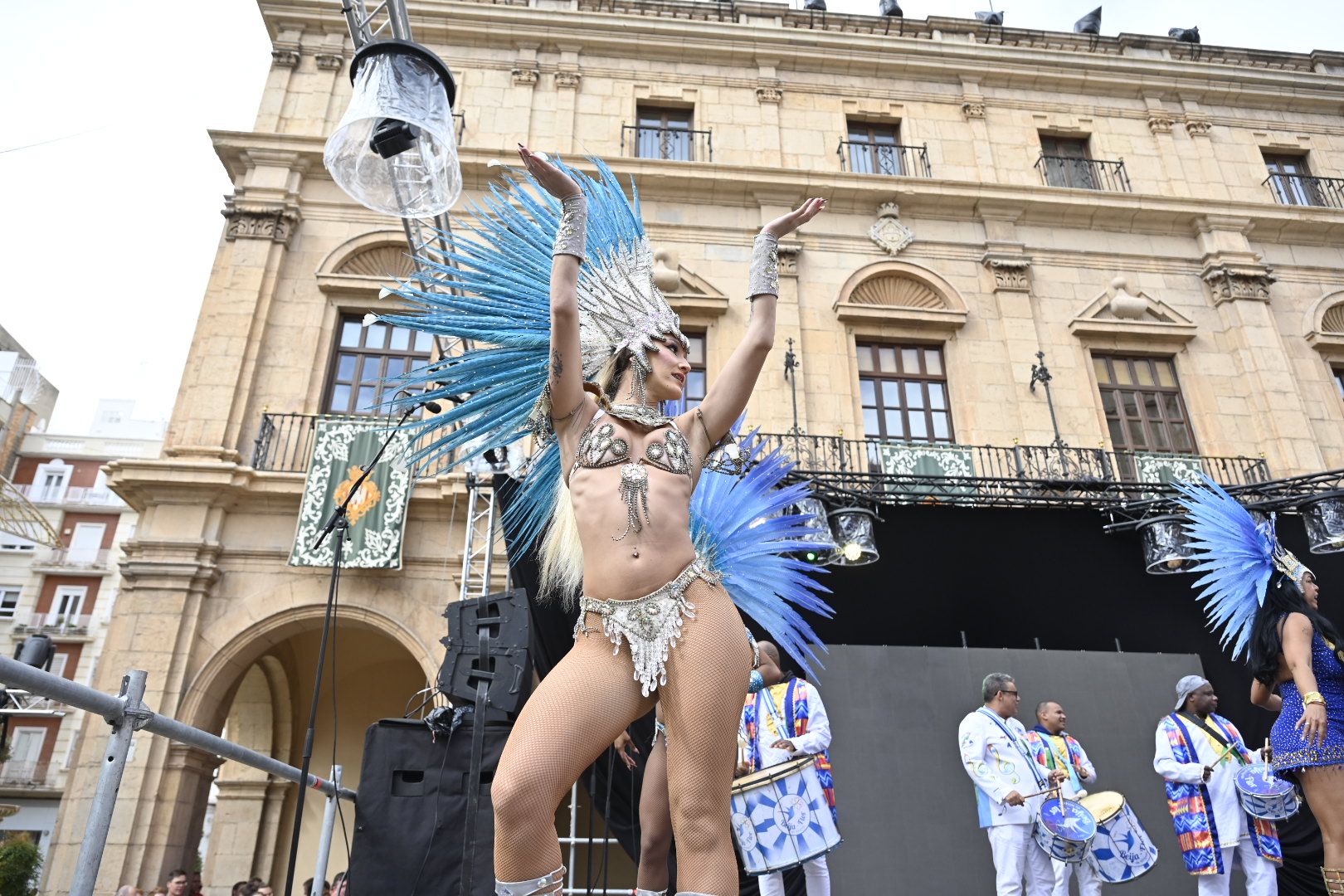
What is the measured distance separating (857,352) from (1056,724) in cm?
669

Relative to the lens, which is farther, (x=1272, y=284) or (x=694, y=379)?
(x=1272, y=284)

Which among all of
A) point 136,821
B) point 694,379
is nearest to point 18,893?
point 136,821

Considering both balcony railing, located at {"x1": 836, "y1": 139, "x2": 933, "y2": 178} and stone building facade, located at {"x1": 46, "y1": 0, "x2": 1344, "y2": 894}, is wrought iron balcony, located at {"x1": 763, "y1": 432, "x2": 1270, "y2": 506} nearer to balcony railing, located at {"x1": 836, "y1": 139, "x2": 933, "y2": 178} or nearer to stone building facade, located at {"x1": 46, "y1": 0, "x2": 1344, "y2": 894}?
stone building facade, located at {"x1": 46, "y1": 0, "x2": 1344, "y2": 894}

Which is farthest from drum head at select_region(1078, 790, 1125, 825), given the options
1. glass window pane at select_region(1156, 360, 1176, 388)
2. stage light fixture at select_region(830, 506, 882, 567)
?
glass window pane at select_region(1156, 360, 1176, 388)

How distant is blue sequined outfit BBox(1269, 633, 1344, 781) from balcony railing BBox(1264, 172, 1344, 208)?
1239cm

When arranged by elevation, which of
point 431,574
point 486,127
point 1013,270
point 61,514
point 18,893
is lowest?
point 18,893

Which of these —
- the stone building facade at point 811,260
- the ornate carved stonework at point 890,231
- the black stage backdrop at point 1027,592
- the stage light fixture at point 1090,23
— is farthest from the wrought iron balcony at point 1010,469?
the stage light fixture at point 1090,23

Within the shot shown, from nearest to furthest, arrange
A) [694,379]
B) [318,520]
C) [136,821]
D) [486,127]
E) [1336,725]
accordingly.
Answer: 1. [1336,725]
2. [136,821]
3. [318,520]
4. [694,379]
5. [486,127]

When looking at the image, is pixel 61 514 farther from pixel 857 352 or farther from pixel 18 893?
pixel 857 352

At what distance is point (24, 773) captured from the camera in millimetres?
27141

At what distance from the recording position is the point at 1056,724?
19.1 ft

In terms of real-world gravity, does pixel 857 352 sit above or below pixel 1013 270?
below

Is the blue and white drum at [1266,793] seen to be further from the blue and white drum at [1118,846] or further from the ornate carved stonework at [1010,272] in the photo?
the ornate carved stonework at [1010,272]

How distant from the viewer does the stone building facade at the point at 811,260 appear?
31.8 feet
